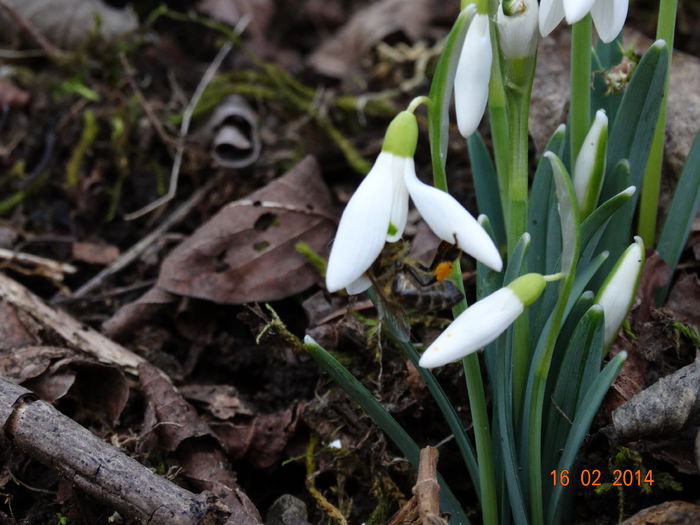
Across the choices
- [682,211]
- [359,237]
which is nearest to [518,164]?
[359,237]

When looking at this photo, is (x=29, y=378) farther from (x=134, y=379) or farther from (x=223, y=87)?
(x=223, y=87)

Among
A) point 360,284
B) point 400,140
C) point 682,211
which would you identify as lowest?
point 682,211

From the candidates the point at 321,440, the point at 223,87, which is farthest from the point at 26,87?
the point at 321,440

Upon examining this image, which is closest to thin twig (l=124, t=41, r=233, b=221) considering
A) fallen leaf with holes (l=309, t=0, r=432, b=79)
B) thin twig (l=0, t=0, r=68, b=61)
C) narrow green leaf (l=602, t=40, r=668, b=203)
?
fallen leaf with holes (l=309, t=0, r=432, b=79)

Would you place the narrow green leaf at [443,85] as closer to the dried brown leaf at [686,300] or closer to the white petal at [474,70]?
the white petal at [474,70]

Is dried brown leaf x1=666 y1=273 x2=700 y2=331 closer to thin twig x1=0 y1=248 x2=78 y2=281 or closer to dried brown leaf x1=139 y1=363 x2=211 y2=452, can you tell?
dried brown leaf x1=139 y1=363 x2=211 y2=452

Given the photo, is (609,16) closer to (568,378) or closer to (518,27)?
(518,27)
